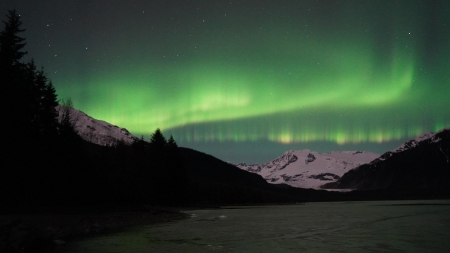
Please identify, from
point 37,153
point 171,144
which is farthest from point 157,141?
point 37,153

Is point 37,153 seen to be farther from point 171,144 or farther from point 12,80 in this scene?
point 171,144

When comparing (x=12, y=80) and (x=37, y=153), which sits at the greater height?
(x=12, y=80)

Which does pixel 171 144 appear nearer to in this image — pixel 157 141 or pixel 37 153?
pixel 157 141

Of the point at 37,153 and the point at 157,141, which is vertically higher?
the point at 157,141

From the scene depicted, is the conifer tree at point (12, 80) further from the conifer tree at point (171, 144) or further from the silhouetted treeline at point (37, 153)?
the conifer tree at point (171, 144)

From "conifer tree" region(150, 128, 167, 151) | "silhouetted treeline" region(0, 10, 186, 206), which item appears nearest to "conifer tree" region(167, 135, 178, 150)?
"conifer tree" region(150, 128, 167, 151)

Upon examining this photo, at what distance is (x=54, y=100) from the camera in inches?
2143

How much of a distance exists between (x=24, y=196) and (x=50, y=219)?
7161 mm

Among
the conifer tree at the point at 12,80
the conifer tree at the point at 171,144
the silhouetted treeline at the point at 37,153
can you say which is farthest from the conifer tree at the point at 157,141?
the conifer tree at the point at 12,80

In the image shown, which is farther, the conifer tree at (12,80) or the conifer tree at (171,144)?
the conifer tree at (171,144)

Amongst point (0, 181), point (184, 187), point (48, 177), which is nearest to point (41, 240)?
point (0, 181)

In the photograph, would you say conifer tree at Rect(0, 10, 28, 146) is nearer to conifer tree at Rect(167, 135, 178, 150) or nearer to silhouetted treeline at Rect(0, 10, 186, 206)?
silhouetted treeline at Rect(0, 10, 186, 206)

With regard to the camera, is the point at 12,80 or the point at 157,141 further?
the point at 157,141

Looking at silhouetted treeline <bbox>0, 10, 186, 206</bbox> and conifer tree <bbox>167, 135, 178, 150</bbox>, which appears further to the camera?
conifer tree <bbox>167, 135, 178, 150</bbox>
